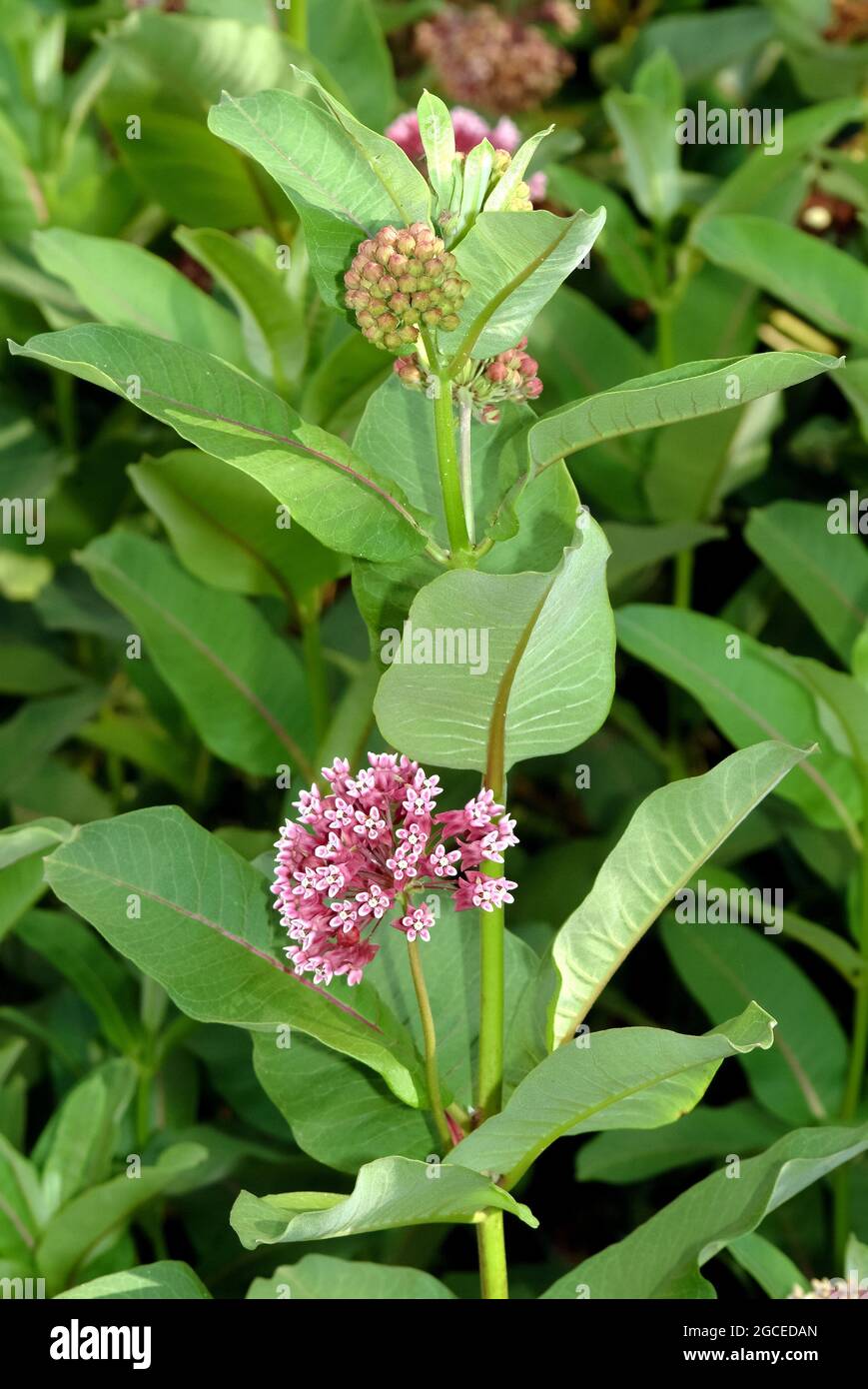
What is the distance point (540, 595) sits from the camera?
56 cm

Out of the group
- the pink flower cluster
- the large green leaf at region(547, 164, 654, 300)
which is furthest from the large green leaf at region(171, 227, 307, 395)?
the large green leaf at region(547, 164, 654, 300)

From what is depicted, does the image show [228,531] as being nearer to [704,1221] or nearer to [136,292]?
[136,292]

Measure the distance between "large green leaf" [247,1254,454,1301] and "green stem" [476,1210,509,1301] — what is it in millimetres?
43

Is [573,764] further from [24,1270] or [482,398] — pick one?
[482,398]

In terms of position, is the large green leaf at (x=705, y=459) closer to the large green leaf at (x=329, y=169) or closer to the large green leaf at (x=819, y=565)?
the large green leaf at (x=819, y=565)

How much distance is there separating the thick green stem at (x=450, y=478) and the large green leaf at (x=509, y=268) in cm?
2

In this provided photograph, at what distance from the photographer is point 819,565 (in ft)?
3.77

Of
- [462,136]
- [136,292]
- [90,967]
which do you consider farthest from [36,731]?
[462,136]

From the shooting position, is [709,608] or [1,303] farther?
[709,608]

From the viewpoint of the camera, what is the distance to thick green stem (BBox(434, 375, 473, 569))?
607 mm

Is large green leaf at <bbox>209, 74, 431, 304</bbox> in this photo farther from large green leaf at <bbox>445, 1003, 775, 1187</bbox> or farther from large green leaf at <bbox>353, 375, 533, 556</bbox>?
large green leaf at <bbox>445, 1003, 775, 1187</bbox>

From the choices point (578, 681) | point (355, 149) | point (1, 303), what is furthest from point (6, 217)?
point (578, 681)

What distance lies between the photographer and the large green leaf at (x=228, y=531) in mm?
1036
